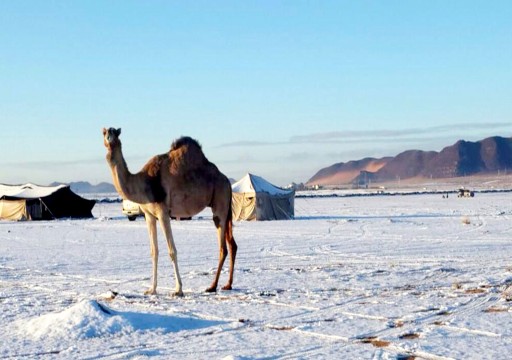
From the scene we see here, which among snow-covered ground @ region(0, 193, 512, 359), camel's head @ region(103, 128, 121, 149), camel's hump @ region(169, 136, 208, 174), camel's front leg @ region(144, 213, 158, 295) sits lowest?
snow-covered ground @ region(0, 193, 512, 359)

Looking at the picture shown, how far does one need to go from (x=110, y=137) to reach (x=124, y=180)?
72 cm

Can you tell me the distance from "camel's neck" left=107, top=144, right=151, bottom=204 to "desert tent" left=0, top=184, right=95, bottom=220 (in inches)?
1504

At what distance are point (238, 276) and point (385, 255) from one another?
5.55 meters

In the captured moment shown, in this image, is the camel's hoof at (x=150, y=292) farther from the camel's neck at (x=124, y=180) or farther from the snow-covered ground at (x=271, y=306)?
the camel's neck at (x=124, y=180)

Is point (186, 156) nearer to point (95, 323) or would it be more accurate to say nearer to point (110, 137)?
point (110, 137)

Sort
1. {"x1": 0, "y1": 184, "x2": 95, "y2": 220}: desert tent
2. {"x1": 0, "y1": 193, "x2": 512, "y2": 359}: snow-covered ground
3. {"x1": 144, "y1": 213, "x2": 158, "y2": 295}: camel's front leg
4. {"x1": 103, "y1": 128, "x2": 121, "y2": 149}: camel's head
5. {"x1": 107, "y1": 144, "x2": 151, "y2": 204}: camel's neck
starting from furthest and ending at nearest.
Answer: {"x1": 0, "y1": 184, "x2": 95, "y2": 220}: desert tent, {"x1": 144, "y1": 213, "x2": 158, "y2": 295}: camel's front leg, {"x1": 107, "y1": 144, "x2": 151, "y2": 204}: camel's neck, {"x1": 103, "y1": 128, "x2": 121, "y2": 149}: camel's head, {"x1": 0, "y1": 193, "x2": 512, "y2": 359}: snow-covered ground

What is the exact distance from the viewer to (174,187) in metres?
12.5

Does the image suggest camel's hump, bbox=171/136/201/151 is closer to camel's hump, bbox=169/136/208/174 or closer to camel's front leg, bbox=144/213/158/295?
camel's hump, bbox=169/136/208/174

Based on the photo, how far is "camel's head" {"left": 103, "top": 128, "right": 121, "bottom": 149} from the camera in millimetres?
11766

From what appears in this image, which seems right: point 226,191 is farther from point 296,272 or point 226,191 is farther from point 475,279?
point 475,279

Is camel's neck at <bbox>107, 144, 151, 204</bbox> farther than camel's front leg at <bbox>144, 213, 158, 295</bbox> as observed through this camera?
No

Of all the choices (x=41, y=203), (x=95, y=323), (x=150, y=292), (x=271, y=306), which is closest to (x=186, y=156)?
(x=150, y=292)

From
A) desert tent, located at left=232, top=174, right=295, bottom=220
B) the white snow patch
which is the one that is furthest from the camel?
desert tent, located at left=232, top=174, right=295, bottom=220

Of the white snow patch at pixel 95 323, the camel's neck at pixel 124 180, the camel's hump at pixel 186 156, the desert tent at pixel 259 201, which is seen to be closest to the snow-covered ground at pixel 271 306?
the white snow patch at pixel 95 323
